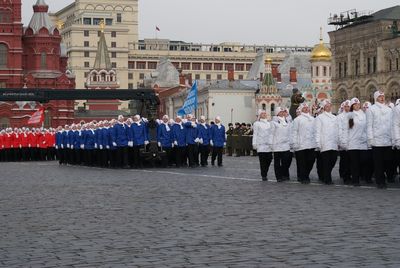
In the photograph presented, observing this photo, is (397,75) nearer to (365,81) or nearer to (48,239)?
(365,81)

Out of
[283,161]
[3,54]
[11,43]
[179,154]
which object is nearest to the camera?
[283,161]

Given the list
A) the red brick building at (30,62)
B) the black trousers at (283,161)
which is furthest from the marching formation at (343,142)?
the red brick building at (30,62)

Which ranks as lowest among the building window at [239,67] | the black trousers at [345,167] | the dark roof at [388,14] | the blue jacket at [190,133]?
the black trousers at [345,167]

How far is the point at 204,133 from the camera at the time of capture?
3184 centimetres

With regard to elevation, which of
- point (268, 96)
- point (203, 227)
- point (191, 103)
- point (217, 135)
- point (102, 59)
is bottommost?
point (203, 227)

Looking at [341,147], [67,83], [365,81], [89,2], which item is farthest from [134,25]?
[341,147]

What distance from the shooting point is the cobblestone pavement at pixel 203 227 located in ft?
29.8

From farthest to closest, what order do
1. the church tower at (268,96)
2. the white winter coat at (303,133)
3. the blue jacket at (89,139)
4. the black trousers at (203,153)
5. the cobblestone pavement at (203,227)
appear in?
the church tower at (268,96)
the blue jacket at (89,139)
the black trousers at (203,153)
the white winter coat at (303,133)
the cobblestone pavement at (203,227)

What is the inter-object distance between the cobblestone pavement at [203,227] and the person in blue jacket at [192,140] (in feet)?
39.7

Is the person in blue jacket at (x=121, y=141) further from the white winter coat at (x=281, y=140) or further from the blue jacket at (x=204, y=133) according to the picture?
the white winter coat at (x=281, y=140)

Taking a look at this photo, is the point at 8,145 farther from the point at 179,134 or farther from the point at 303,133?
the point at 303,133

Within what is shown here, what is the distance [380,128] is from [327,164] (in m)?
1.81

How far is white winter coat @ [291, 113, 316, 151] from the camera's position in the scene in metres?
20.2

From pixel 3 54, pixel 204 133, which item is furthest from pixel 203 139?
pixel 3 54
